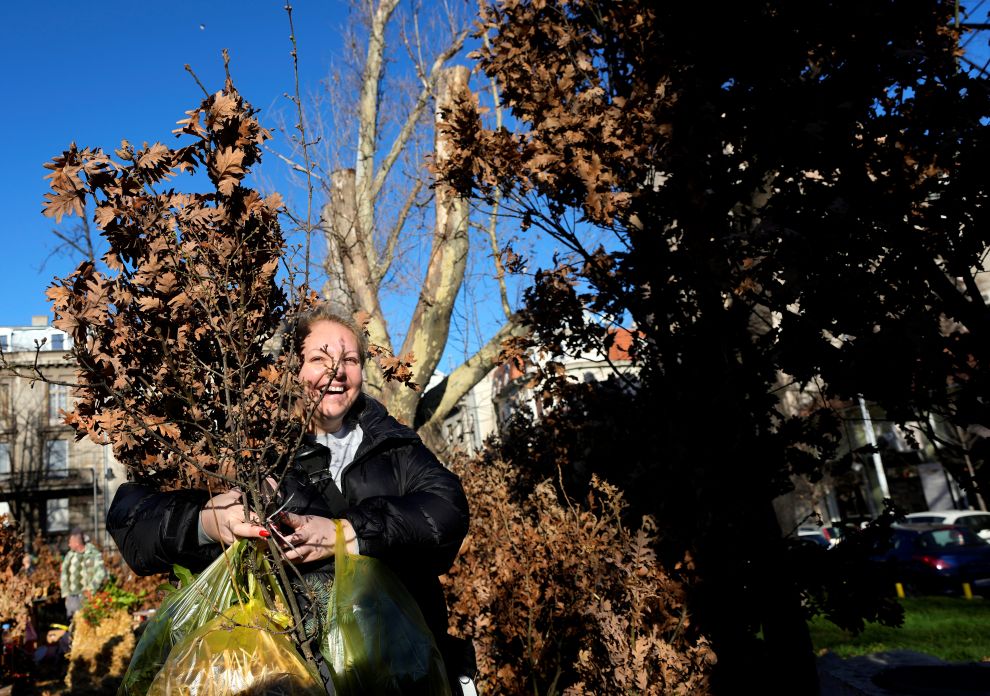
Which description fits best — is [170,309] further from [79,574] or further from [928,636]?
[79,574]

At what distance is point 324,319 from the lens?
2373 mm

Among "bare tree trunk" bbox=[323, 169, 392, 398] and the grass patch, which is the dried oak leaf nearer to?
the grass patch

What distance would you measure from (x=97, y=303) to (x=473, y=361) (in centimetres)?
883

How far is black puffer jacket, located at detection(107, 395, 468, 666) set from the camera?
6.34 ft

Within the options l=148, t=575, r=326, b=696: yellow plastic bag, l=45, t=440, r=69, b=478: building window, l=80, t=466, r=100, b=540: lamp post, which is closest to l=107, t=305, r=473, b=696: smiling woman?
l=148, t=575, r=326, b=696: yellow plastic bag

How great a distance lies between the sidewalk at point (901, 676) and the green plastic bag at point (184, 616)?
356cm

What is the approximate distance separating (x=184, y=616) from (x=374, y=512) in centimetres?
51

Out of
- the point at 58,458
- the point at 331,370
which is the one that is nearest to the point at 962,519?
the point at 331,370

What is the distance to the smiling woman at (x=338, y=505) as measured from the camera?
186 centimetres

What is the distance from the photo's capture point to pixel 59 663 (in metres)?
10.2

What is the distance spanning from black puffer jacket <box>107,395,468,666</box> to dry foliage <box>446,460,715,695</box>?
1.71 meters

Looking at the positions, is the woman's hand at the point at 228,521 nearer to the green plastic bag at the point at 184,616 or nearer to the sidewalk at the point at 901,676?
the green plastic bag at the point at 184,616

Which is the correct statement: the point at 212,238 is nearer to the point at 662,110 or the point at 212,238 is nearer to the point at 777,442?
the point at 662,110

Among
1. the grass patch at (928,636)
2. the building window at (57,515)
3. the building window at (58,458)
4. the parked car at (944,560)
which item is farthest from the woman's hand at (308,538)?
the building window at (57,515)
